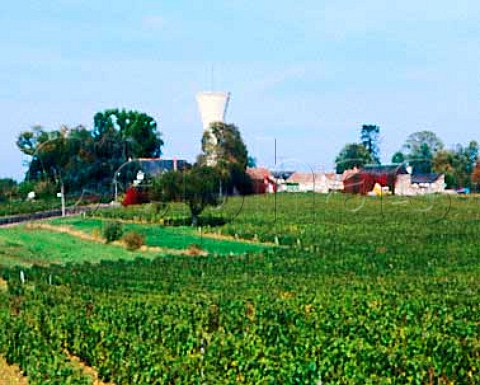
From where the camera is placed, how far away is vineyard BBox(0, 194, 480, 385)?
13078 millimetres

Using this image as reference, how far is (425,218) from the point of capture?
5350 centimetres

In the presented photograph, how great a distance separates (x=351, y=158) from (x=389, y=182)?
2836 centimetres

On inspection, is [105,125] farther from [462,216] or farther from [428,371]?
[428,371]

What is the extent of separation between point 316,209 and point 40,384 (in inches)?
2008

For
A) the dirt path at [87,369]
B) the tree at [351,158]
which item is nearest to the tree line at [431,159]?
the tree at [351,158]

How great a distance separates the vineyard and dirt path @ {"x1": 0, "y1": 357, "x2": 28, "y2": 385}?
21 cm

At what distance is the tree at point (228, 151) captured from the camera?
8338cm

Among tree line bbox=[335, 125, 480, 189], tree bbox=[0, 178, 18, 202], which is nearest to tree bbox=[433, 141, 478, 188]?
tree line bbox=[335, 125, 480, 189]

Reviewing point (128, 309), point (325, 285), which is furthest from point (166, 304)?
point (325, 285)

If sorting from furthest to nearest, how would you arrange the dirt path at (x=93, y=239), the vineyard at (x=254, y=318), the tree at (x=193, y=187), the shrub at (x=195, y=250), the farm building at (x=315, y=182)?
1. the farm building at (x=315, y=182)
2. the tree at (x=193, y=187)
3. the dirt path at (x=93, y=239)
4. the shrub at (x=195, y=250)
5. the vineyard at (x=254, y=318)

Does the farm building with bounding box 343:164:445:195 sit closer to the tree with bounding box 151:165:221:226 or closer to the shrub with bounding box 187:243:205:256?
the tree with bounding box 151:165:221:226

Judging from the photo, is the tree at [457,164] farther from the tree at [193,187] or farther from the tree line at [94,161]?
the tree at [193,187]

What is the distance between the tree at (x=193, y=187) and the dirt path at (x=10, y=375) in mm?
32459

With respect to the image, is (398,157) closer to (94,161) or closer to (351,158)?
(351,158)
